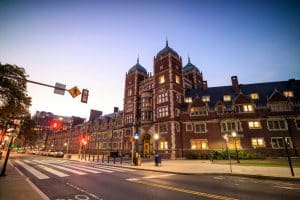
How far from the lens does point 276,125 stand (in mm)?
27938

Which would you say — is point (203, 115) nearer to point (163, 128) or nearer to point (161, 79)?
point (163, 128)

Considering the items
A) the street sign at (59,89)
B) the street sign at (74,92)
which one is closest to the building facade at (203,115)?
the street sign at (74,92)

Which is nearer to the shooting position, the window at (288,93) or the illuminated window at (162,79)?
the window at (288,93)

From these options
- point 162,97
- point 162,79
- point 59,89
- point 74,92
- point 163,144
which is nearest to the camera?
point 59,89

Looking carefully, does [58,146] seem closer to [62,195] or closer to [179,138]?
[179,138]

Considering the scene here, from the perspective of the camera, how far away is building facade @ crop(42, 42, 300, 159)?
27844 millimetres

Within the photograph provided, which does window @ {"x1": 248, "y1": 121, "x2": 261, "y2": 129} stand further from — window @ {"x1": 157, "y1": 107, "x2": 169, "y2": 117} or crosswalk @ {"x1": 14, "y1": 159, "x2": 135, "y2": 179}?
crosswalk @ {"x1": 14, "y1": 159, "x2": 135, "y2": 179}

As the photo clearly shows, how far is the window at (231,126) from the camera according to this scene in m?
29.7

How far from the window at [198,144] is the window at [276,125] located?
37.1 feet

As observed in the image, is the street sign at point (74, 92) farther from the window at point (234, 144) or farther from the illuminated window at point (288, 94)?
the illuminated window at point (288, 94)

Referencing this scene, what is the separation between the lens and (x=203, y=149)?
30234 mm

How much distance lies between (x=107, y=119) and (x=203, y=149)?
3440 cm

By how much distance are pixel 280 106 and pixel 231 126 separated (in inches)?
354

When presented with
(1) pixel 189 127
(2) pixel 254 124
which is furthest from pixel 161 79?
(2) pixel 254 124
